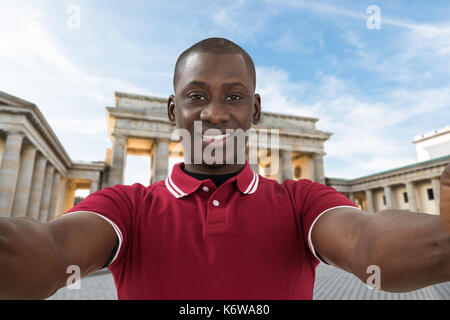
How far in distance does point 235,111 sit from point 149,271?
37.8 inches

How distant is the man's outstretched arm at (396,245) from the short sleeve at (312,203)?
120 millimetres

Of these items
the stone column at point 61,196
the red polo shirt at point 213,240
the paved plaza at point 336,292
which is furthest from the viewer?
the stone column at point 61,196

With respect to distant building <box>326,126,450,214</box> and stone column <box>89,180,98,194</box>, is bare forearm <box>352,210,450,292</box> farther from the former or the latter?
distant building <box>326,126,450,214</box>

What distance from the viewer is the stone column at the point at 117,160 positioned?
24.9 meters

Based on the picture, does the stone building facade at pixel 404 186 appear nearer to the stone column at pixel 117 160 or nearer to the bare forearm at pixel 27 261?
the stone column at pixel 117 160

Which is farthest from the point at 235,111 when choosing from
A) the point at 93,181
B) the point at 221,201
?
the point at 93,181

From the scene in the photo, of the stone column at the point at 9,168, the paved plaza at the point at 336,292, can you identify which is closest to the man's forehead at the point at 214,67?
the paved plaza at the point at 336,292

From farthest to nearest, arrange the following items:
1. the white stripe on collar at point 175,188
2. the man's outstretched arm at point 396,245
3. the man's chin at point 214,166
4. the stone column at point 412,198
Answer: the stone column at point 412,198 < the man's chin at point 214,166 < the white stripe on collar at point 175,188 < the man's outstretched arm at point 396,245

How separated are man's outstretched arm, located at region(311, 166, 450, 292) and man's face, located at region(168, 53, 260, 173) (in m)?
0.78

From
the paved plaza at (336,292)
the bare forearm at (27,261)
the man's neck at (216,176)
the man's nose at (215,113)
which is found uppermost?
the man's nose at (215,113)
